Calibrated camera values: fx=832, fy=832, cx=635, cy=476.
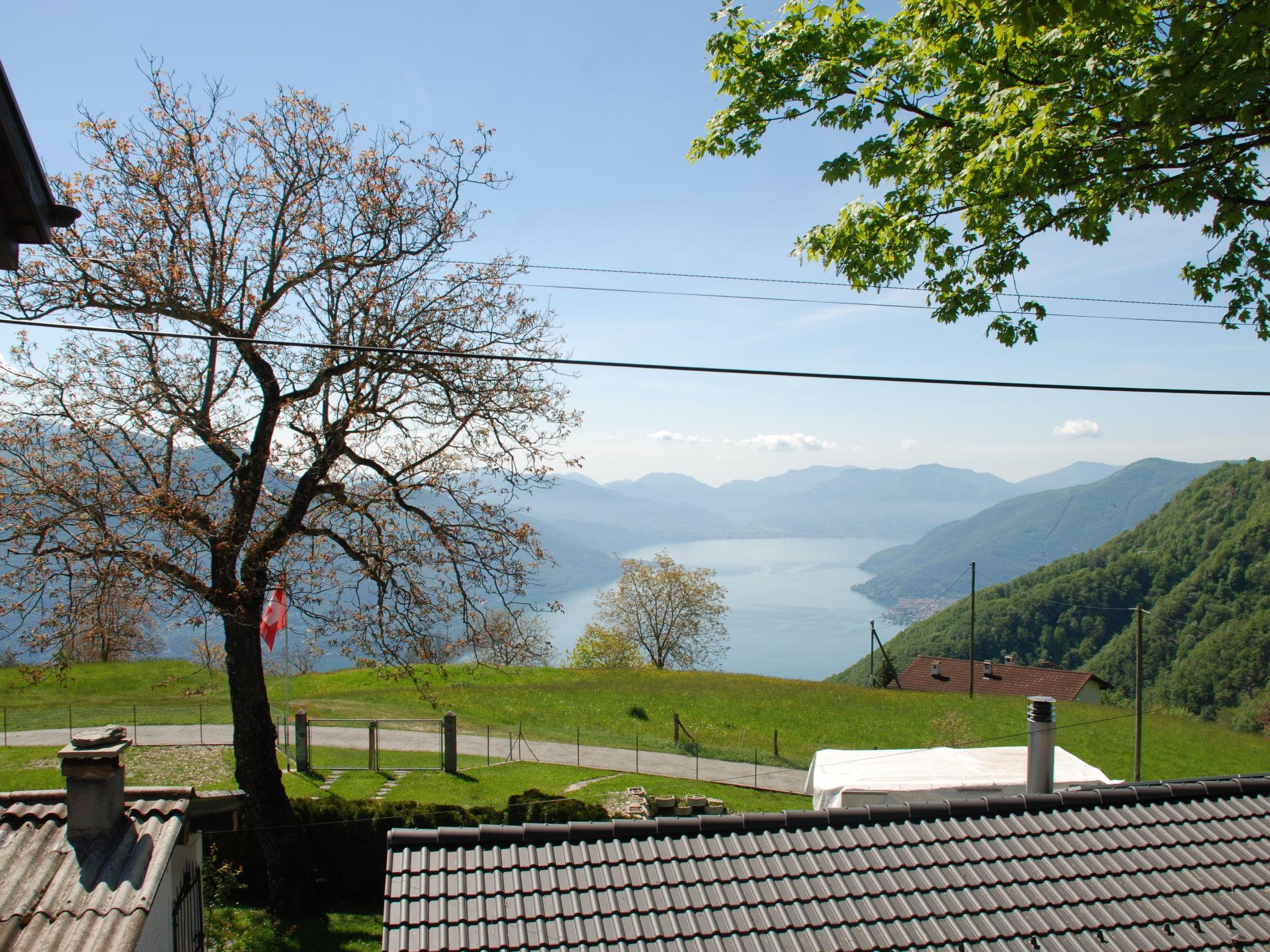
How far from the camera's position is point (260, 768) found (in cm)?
1361

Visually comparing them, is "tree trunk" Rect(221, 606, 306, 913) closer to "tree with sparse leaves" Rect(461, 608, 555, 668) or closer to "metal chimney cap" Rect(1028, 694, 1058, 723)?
"tree with sparse leaves" Rect(461, 608, 555, 668)

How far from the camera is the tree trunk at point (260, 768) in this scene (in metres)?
13.2

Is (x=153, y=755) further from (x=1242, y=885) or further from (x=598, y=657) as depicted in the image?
(x=598, y=657)

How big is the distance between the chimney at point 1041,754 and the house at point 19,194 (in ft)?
34.7

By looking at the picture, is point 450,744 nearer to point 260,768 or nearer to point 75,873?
point 260,768

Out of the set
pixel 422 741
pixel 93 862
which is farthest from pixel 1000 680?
pixel 93 862

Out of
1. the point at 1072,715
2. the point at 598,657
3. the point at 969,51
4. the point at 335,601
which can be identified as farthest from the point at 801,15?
the point at 598,657

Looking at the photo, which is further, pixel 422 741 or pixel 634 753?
pixel 634 753

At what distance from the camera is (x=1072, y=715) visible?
36938mm

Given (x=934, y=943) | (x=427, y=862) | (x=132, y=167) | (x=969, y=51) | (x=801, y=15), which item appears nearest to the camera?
(x=934, y=943)

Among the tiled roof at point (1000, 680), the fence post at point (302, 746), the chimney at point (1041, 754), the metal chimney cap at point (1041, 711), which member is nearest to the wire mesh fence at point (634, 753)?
the fence post at point (302, 746)

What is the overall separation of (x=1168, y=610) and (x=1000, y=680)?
35583 millimetres

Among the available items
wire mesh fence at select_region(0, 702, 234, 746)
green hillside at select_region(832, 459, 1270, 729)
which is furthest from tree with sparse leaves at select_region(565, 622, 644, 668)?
green hillside at select_region(832, 459, 1270, 729)

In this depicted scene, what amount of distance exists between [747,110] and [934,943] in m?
8.59
